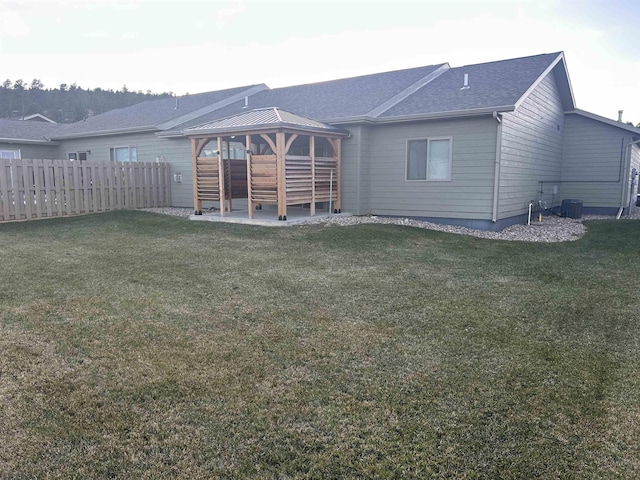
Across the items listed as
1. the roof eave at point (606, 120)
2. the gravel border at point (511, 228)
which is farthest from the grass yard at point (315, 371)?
the roof eave at point (606, 120)

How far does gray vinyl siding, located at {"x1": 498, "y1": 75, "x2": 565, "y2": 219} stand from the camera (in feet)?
37.4

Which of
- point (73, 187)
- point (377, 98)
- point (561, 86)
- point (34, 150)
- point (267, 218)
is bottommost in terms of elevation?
point (267, 218)

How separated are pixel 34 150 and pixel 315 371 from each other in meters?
20.2

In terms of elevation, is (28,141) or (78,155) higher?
(28,141)

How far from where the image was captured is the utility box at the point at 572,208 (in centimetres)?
1441

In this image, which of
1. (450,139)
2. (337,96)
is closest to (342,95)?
(337,96)

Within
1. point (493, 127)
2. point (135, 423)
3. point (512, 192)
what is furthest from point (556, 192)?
point (135, 423)

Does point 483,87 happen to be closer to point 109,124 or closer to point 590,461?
point 590,461

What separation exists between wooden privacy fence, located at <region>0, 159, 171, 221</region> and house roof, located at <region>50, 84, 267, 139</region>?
2017 mm

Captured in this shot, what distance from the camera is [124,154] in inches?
683

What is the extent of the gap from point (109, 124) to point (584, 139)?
1713 cm

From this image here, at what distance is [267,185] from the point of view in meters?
11.1

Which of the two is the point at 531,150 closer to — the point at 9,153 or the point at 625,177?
the point at 625,177

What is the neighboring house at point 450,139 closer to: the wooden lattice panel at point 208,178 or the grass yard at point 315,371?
the wooden lattice panel at point 208,178
